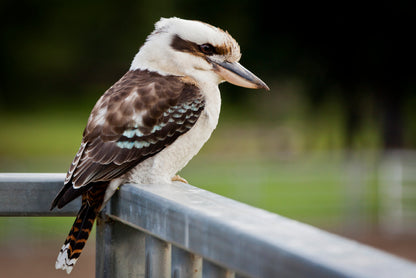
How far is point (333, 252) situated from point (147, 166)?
5.22 ft

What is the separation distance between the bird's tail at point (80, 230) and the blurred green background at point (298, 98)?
12.4 meters

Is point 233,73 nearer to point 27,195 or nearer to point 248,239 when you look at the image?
point 27,195

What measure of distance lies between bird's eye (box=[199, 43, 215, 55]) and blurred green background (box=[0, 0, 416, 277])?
11.7 meters

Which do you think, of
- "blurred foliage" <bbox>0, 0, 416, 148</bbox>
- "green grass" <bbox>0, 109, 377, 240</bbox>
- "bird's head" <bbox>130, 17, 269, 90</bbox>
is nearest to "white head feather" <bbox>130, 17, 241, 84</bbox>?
"bird's head" <bbox>130, 17, 269, 90</bbox>

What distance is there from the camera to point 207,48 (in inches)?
120

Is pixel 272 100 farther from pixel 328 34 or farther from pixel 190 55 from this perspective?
pixel 190 55

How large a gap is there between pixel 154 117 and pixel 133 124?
9 centimetres

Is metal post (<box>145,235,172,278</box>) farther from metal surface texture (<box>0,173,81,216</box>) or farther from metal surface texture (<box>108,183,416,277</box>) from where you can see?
metal surface texture (<box>0,173,81,216</box>)

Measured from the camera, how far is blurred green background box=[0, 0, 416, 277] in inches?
584

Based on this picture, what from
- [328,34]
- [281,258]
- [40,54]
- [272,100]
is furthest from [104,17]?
[281,258]

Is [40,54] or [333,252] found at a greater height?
[333,252]

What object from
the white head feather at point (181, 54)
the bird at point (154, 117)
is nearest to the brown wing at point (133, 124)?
the bird at point (154, 117)

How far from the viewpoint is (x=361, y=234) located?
53.2ft

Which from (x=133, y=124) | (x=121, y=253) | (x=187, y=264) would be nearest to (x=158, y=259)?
(x=187, y=264)
